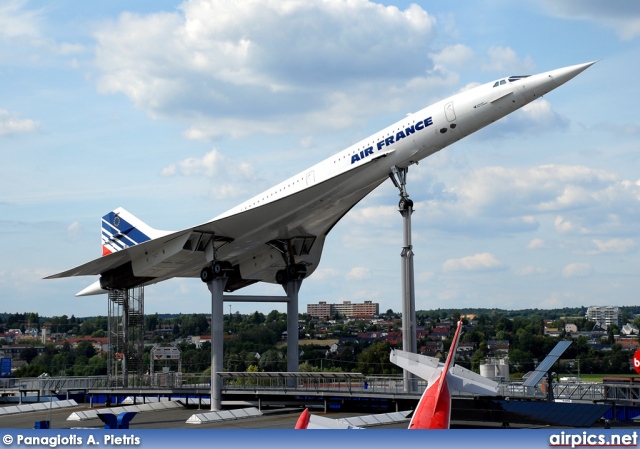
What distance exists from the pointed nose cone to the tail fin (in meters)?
20.4

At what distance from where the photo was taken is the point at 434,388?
56.9 feet

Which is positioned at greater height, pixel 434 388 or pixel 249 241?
pixel 249 241

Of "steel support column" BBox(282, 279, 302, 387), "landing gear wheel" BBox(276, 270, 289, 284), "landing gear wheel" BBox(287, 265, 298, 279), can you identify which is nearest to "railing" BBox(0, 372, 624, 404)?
"steel support column" BBox(282, 279, 302, 387)

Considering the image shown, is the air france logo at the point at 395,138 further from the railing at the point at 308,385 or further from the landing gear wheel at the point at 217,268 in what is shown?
the railing at the point at 308,385

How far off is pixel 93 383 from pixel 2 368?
8.98 metres

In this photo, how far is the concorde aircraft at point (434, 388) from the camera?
1608 centimetres

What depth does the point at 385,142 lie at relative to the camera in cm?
2859

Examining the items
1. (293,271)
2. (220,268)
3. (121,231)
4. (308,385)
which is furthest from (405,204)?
(121,231)

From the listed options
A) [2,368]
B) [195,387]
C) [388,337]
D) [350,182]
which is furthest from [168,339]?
[350,182]

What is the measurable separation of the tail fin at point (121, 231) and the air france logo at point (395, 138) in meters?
13.0

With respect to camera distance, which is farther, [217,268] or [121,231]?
[121,231]

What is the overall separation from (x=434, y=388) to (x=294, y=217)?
16.1 metres

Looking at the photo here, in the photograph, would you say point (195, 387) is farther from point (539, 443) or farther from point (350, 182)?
point (539, 443)

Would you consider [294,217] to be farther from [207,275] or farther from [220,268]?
[207,275]
